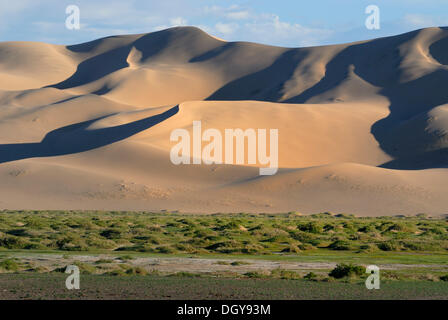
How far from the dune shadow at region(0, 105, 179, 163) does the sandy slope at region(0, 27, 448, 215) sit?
0.93 feet

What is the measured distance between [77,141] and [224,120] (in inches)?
778

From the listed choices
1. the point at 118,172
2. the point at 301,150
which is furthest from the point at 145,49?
the point at 118,172

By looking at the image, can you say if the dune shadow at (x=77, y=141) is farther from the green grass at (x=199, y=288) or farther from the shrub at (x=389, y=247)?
the green grass at (x=199, y=288)

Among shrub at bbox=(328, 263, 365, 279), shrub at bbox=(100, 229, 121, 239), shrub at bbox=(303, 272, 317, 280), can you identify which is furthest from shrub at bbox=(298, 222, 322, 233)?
shrub at bbox=(303, 272, 317, 280)

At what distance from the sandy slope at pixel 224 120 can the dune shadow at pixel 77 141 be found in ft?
0.93

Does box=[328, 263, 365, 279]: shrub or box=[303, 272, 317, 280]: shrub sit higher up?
box=[328, 263, 365, 279]: shrub

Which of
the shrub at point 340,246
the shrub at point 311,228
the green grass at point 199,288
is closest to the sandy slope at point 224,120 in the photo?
the shrub at point 311,228

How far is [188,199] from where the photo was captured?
64438 mm

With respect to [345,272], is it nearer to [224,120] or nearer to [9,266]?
[9,266]

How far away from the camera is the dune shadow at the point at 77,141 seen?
92.2 m

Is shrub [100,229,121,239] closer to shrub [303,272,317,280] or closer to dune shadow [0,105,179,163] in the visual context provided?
shrub [303,272,317,280]

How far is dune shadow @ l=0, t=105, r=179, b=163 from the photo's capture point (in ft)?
303

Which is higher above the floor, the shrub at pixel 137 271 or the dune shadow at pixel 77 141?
the dune shadow at pixel 77 141

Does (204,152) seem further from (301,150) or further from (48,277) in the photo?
(48,277)
